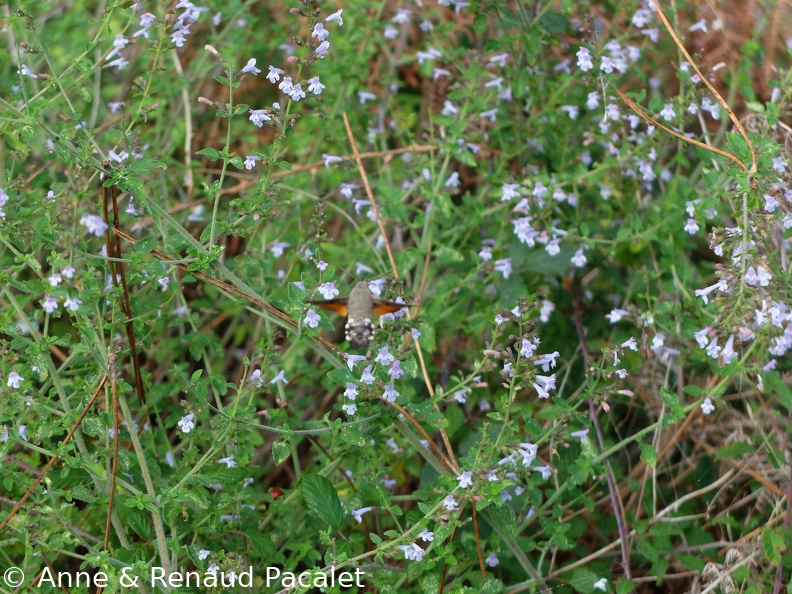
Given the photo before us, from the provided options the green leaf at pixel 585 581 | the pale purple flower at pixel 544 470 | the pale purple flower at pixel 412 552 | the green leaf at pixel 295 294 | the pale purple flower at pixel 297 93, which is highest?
the pale purple flower at pixel 297 93

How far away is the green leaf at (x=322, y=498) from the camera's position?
2.97m

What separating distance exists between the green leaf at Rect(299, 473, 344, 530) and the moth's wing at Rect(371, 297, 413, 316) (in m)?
0.69

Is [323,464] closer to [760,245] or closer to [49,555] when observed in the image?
[49,555]

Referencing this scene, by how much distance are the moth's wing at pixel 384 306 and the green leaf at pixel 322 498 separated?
27.1 inches

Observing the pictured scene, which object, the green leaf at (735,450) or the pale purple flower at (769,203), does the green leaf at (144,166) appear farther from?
the green leaf at (735,450)

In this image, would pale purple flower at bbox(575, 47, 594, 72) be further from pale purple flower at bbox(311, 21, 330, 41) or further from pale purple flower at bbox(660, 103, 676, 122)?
pale purple flower at bbox(311, 21, 330, 41)

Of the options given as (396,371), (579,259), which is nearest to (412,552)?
(396,371)

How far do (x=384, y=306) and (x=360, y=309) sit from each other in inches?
4.5

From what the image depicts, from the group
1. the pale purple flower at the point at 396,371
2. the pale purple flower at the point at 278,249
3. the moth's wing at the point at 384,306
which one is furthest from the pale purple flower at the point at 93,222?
the pale purple flower at the point at 396,371

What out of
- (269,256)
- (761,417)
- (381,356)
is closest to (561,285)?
(761,417)

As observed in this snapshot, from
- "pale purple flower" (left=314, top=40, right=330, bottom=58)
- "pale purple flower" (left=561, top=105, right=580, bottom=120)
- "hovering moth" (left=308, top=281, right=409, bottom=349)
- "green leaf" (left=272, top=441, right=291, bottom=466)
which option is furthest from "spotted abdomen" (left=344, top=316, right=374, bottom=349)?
"pale purple flower" (left=561, top=105, right=580, bottom=120)

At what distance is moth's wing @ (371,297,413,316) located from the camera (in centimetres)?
273

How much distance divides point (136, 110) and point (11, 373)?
107 cm

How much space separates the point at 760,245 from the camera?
9.36ft
